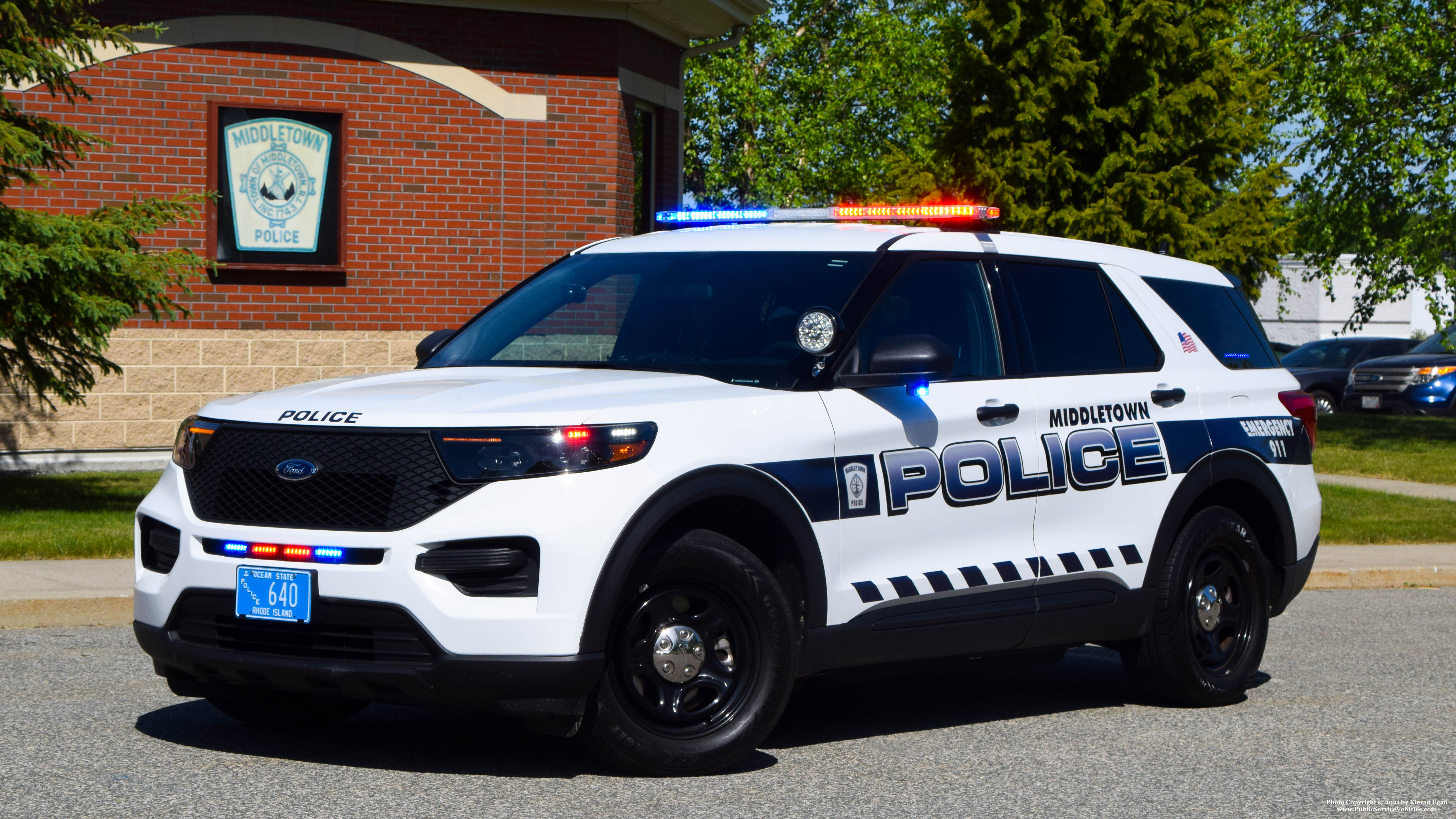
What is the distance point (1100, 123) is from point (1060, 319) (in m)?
17.3

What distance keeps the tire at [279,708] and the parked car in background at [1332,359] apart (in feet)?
93.1

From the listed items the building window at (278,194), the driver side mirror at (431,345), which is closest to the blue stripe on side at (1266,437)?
the driver side mirror at (431,345)

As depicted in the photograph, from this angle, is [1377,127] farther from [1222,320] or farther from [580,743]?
[580,743]

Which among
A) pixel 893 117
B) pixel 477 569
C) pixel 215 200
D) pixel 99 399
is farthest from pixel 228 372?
pixel 893 117

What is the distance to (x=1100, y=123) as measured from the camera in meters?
23.8

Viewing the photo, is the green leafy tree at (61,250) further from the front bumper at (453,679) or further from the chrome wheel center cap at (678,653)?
the chrome wheel center cap at (678,653)

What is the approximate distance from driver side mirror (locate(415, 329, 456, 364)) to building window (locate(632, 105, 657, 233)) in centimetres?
1123

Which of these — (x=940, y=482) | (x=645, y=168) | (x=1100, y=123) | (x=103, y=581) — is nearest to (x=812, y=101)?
(x=1100, y=123)

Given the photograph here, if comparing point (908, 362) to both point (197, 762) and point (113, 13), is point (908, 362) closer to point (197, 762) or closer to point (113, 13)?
point (197, 762)

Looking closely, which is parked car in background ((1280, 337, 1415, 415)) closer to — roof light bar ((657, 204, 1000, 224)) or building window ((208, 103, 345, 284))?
building window ((208, 103, 345, 284))

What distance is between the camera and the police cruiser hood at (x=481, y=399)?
5414mm

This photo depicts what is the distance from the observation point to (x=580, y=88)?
56.4 feet

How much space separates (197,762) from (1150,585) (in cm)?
379

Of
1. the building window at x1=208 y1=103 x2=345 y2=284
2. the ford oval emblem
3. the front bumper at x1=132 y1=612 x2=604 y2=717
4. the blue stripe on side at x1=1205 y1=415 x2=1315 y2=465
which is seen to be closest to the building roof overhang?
the building window at x1=208 y1=103 x2=345 y2=284
